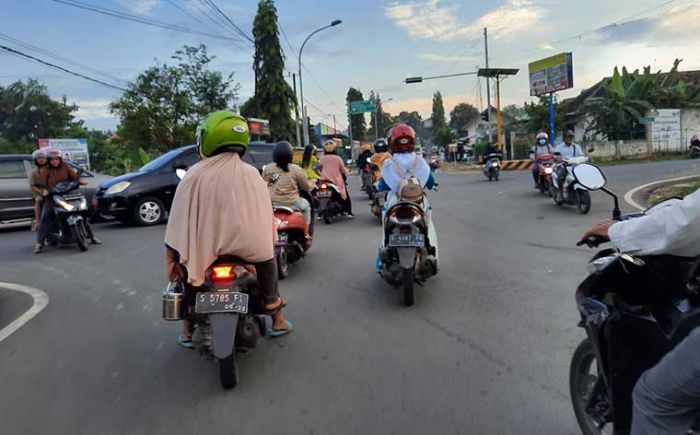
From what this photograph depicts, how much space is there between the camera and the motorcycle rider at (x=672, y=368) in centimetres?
174

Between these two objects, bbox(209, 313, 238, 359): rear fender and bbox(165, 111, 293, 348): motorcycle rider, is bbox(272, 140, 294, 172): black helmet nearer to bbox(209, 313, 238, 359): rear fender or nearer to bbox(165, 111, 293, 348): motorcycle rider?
bbox(165, 111, 293, 348): motorcycle rider

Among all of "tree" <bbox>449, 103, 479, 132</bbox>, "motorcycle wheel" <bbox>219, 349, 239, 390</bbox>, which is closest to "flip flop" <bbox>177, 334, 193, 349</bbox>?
"motorcycle wheel" <bbox>219, 349, 239, 390</bbox>

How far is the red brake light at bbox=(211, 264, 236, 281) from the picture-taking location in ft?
11.5

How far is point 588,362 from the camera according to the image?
267 cm

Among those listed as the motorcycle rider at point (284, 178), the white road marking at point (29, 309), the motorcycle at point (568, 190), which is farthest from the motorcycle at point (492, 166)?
the white road marking at point (29, 309)

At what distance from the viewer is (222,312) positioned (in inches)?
131

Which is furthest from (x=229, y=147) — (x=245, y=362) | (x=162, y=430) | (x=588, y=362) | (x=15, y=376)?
(x=588, y=362)

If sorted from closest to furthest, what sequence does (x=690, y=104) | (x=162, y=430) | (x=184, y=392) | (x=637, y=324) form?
(x=637, y=324) < (x=162, y=430) < (x=184, y=392) < (x=690, y=104)

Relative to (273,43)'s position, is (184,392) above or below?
below

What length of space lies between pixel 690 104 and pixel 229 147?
1417 inches

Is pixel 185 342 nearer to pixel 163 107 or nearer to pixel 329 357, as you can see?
pixel 329 357

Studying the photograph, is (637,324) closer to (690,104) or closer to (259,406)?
(259,406)

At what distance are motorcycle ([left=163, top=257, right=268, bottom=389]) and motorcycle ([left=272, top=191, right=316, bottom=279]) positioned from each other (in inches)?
Answer: 95.0

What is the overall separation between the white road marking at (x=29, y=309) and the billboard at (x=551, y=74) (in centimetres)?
2918
